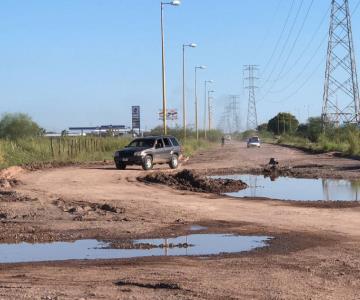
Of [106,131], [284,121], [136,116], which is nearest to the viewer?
[136,116]

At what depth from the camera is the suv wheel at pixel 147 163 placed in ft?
124

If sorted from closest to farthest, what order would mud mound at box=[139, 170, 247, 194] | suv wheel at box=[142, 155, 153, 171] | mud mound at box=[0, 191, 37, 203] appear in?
1. mud mound at box=[0, 191, 37, 203]
2. mud mound at box=[139, 170, 247, 194]
3. suv wheel at box=[142, 155, 153, 171]

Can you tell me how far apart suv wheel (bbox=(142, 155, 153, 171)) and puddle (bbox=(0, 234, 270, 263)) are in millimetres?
24060

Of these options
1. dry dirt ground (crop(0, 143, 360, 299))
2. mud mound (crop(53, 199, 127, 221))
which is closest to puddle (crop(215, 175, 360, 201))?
dry dirt ground (crop(0, 143, 360, 299))

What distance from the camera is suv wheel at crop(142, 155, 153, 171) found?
1490 inches

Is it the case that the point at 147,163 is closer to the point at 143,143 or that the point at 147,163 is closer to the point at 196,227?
the point at 143,143

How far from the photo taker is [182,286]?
8.65 metres

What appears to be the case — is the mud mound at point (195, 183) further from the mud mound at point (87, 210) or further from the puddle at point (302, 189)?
the mud mound at point (87, 210)

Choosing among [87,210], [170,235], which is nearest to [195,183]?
[87,210]

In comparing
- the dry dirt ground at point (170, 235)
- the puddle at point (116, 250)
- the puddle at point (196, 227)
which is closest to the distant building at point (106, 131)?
the dry dirt ground at point (170, 235)

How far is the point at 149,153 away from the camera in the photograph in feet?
126

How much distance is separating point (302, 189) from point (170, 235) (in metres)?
13.6

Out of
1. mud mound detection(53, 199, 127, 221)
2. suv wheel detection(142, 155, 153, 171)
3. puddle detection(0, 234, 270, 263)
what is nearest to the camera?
puddle detection(0, 234, 270, 263)

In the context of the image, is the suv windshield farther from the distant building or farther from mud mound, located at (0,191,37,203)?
the distant building
